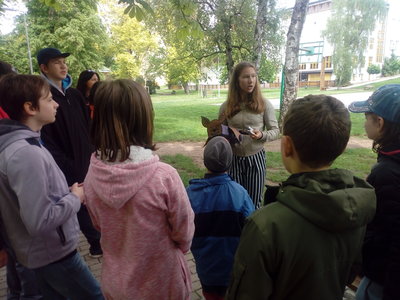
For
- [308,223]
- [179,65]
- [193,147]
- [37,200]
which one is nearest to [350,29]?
[179,65]

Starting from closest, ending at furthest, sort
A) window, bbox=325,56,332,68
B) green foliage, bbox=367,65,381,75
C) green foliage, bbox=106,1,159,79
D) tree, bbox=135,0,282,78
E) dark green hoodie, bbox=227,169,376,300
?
dark green hoodie, bbox=227,169,376,300 < tree, bbox=135,0,282,78 < green foliage, bbox=106,1,159,79 < green foliage, bbox=367,65,381,75 < window, bbox=325,56,332,68

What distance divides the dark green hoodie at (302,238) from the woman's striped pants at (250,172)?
1955 mm

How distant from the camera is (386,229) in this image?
1531 millimetres

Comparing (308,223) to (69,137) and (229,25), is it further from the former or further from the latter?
(229,25)

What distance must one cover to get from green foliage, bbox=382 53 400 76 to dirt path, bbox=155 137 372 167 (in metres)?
56.0

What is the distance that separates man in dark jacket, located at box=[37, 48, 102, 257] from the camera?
10.1 ft

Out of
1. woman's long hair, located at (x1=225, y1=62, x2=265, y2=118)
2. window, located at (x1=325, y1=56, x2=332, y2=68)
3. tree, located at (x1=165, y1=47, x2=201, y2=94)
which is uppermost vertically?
window, located at (x1=325, y1=56, x2=332, y2=68)

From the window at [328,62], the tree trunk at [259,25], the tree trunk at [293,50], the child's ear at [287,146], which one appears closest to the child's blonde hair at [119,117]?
the child's ear at [287,146]

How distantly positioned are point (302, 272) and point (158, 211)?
2.32 feet

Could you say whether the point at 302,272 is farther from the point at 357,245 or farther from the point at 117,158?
the point at 117,158

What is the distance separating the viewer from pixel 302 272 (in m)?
1.18

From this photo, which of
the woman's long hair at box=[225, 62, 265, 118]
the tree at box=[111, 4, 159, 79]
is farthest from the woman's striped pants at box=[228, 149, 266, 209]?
the tree at box=[111, 4, 159, 79]

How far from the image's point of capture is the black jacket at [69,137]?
10.1ft

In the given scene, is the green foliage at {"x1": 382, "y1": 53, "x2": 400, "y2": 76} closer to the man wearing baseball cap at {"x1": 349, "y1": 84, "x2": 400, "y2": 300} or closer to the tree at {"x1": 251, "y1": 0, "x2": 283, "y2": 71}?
the tree at {"x1": 251, "y1": 0, "x2": 283, "y2": 71}
